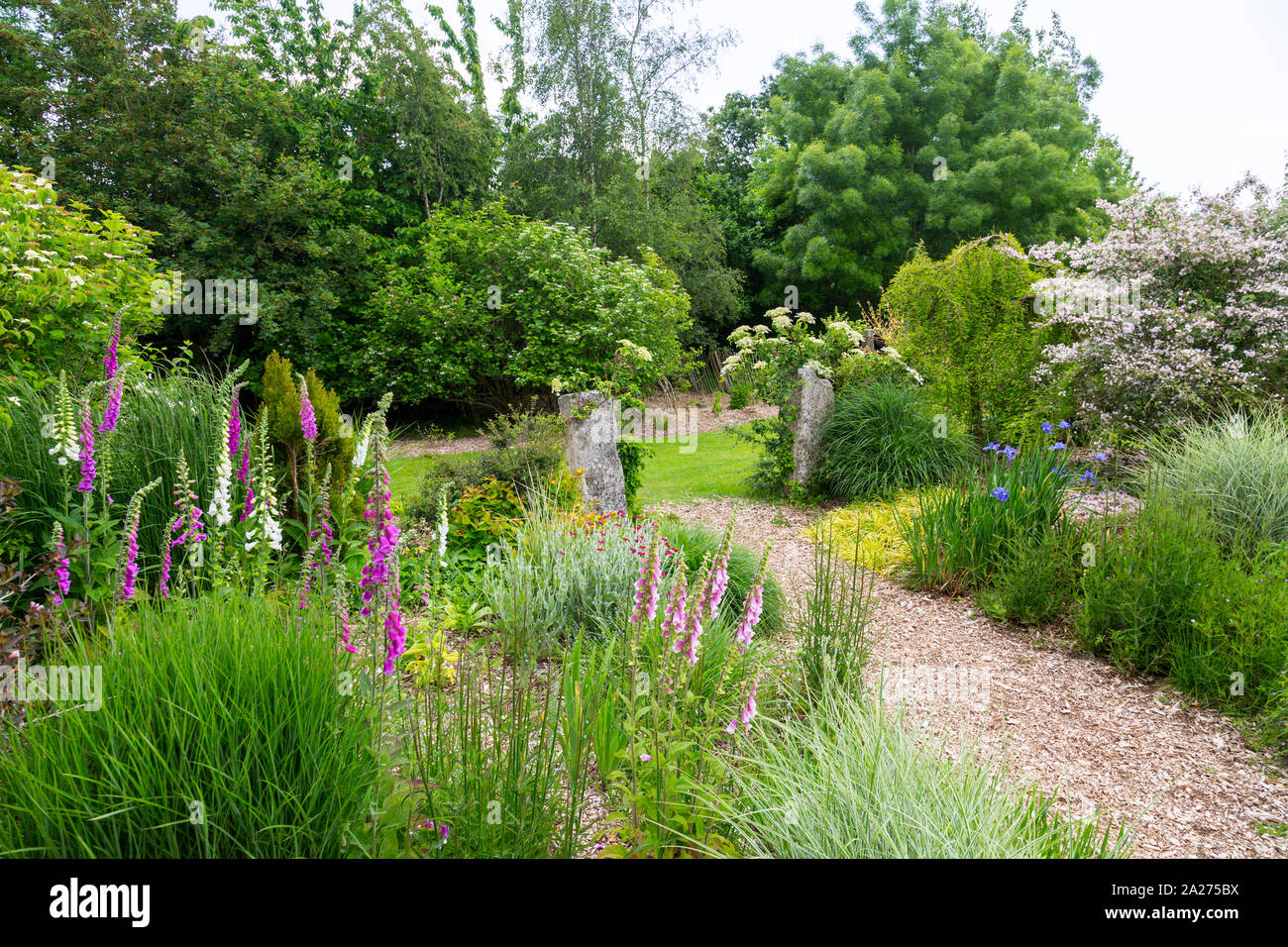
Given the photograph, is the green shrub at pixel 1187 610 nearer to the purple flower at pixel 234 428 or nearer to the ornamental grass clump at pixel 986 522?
the ornamental grass clump at pixel 986 522

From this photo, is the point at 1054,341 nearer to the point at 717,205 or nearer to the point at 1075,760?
the point at 1075,760

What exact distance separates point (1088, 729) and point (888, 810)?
6.58 ft

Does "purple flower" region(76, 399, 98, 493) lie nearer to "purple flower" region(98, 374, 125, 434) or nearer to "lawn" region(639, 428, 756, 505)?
"purple flower" region(98, 374, 125, 434)

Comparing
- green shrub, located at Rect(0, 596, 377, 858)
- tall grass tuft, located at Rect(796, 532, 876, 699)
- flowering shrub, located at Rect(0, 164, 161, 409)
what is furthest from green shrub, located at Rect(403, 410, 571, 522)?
green shrub, located at Rect(0, 596, 377, 858)

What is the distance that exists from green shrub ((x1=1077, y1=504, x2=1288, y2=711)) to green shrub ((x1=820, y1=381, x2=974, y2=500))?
3.21 meters

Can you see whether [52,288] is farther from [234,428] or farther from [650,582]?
[650,582]

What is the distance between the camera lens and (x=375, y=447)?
170 centimetres

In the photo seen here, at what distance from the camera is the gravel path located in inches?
108

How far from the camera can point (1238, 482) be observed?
4.75m

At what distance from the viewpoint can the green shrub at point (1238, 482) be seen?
4535 mm

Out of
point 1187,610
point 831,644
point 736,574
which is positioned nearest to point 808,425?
point 736,574

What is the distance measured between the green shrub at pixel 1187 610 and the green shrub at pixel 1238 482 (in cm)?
29

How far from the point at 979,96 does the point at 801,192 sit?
6.08 metres
